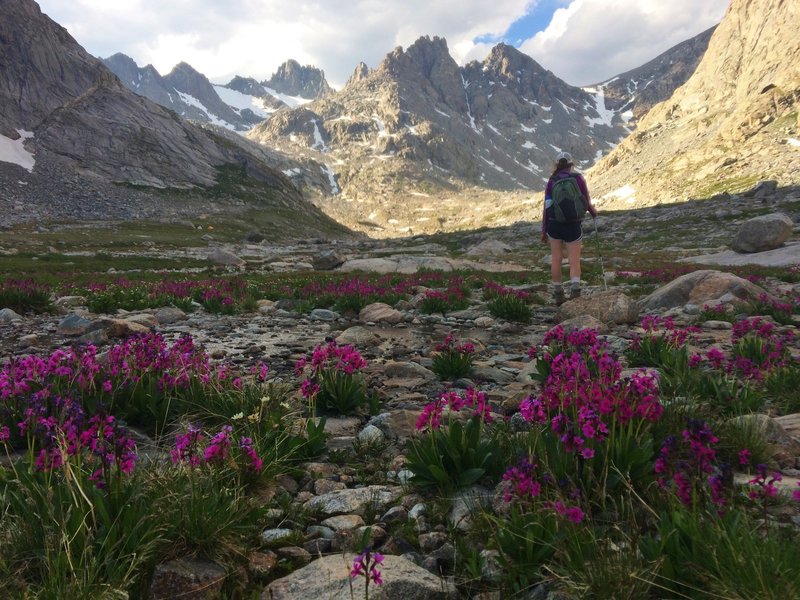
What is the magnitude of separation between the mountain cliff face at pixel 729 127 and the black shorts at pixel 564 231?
9891cm

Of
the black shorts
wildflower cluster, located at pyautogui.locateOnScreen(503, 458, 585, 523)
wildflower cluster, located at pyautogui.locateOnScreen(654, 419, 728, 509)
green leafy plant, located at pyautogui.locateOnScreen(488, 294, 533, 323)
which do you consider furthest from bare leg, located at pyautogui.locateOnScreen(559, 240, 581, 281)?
wildflower cluster, located at pyautogui.locateOnScreen(503, 458, 585, 523)

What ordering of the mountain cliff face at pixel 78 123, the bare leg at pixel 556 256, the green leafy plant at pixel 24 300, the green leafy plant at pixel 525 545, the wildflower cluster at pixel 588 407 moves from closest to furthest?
1. the green leafy plant at pixel 525 545
2. the wildflower cluster at pixel 588 407
3. the green leafy plant at pixel 24 300
4. the bare leg at pixel 556 256
5. the mountain cliff face at pixel 78 123

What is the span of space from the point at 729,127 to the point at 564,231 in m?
156

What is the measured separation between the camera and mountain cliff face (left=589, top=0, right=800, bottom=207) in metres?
113

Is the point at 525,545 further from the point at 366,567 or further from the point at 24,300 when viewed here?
the point at 24,300

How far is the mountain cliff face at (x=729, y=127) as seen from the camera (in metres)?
113

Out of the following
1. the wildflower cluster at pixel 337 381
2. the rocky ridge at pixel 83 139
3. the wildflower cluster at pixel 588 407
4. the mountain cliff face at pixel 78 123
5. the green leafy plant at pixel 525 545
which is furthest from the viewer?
the mountain cliff face at pixel 78 123

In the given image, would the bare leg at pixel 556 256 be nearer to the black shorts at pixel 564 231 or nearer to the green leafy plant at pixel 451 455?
the black shorts at pixel 564 231

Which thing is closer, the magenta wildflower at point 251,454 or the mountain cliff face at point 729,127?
the magenta wildflower at point 251,454

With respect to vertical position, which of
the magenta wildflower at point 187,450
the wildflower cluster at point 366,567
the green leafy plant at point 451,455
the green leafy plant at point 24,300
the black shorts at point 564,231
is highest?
the black shorts at point 564,231

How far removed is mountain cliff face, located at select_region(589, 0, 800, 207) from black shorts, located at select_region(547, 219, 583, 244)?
98909mm

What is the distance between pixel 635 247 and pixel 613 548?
5407 centimetres

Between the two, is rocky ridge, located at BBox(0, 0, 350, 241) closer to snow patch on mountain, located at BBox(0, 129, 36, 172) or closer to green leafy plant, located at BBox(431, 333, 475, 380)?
snow patch on mountain, located at BBox(0, 129, 36, 172)

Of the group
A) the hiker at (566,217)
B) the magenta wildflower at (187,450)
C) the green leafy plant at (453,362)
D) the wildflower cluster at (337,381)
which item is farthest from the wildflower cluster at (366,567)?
the hiker at (566,217)
